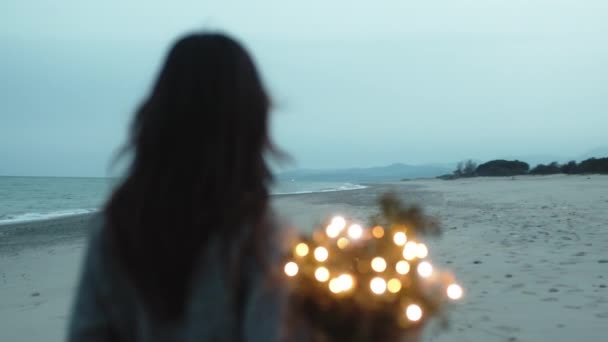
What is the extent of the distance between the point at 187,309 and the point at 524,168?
56.0 m

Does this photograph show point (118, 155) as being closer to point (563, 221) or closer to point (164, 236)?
point (164, 236)

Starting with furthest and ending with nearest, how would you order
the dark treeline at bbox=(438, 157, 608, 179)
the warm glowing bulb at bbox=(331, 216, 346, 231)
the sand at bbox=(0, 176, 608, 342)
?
the dark treeline at bbox=(438, 157, 608, 179) < the sand at bbox=(0, 176, 608, 342) < the warm glowing bulb at bbox=(331, 216, 346, 231)

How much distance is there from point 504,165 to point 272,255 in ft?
189

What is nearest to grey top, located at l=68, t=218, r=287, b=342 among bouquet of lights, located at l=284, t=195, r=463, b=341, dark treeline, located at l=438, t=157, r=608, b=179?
Answer: bouquet of lights, located at l=284, t=195, r=463, b=341

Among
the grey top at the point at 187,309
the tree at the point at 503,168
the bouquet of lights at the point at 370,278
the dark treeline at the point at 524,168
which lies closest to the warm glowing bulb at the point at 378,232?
the bouquet of lights at the point at 370,278

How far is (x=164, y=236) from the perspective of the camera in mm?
1364

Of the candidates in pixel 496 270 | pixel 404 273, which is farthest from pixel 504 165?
pixel 404 273

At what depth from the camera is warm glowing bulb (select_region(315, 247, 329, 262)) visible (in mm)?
1866

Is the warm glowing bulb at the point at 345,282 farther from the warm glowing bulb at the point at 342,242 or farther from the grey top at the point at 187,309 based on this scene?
the grey top at the point at 187,309

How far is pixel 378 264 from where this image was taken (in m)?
1.84

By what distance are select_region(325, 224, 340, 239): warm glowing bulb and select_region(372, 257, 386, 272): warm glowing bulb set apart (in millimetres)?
173

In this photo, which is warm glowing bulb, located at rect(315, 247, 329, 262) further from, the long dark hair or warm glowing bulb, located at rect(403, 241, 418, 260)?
the long dark hair

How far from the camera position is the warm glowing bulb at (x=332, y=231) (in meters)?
1.98

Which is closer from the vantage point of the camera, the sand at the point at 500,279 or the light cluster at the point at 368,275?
the light cluster at the point at 368,275
